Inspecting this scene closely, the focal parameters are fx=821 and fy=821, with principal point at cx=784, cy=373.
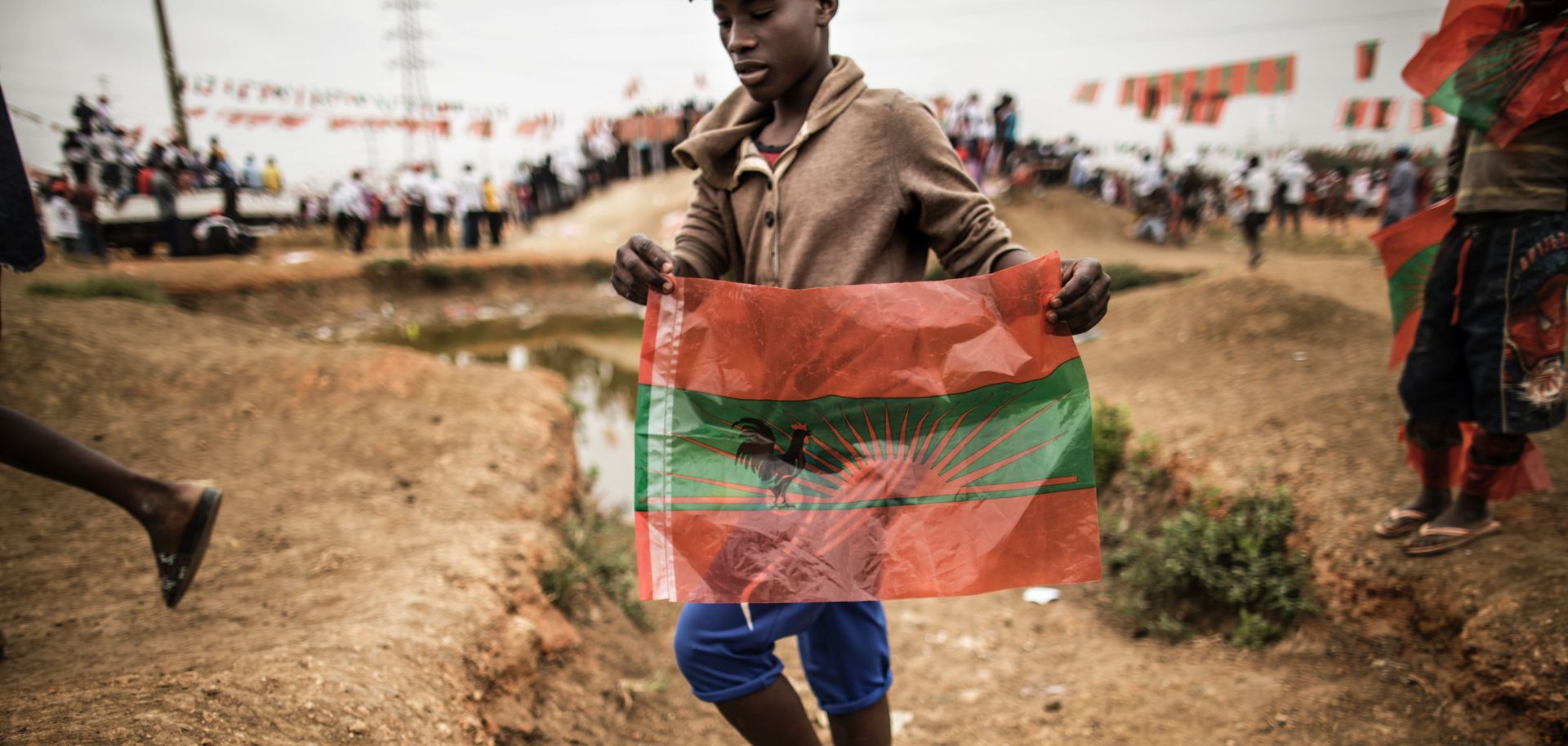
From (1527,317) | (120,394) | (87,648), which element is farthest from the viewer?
(120,394)

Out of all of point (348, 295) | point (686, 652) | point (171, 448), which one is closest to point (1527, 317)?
point (686, 652)

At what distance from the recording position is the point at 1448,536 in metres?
2.51

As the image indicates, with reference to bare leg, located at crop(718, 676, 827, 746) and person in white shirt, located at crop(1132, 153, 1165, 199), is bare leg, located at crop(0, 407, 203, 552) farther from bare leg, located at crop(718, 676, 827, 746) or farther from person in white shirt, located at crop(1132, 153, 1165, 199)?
person in white shirt, located at crop(1132, 153, 1165, 199)

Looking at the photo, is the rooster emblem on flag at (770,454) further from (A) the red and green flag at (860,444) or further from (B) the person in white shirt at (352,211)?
(B) the person in white shirt at (352,211)

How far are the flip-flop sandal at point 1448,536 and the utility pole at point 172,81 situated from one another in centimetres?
1549

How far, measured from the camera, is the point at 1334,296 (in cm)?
579

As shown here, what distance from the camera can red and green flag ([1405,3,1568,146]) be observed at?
2.14 meters

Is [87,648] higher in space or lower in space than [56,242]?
higher

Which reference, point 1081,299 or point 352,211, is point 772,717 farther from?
point 352,211

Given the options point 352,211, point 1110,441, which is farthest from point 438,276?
point 1110,441

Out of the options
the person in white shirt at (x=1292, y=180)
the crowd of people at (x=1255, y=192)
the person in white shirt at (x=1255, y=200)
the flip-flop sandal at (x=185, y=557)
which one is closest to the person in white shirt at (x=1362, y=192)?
the crowd of people at (x=1255, y=192)

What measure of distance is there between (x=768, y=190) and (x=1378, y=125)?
18719 mm

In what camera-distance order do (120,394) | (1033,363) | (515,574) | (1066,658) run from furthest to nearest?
(120,394) < (1066,658) < (515,574) < (1033,363)

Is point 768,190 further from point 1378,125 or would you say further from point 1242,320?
point 1378,125
